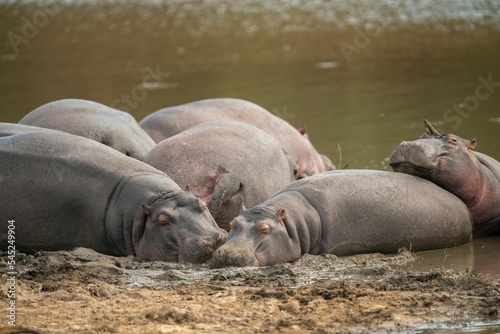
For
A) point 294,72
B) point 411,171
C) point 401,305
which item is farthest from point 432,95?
point 401,305

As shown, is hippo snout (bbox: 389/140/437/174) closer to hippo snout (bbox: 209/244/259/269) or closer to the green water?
hippo snout (bbox: 209/244/259/269)

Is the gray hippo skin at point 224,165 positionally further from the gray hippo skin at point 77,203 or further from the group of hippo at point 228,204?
the gray hippo skin at point 77,203

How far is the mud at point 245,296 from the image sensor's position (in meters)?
5.99

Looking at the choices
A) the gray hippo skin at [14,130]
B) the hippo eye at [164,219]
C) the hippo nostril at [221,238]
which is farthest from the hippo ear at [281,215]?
the gray hippo skin at [14,130]

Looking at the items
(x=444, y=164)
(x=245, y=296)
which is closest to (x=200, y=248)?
(x=245, y=296)

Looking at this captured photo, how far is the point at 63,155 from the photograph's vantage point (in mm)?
8227

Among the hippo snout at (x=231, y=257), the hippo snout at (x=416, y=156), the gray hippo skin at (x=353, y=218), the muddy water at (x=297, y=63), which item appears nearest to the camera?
the hippo snout at (x=231, y=257)

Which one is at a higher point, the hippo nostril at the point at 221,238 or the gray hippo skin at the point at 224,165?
the hippo nostril at the point at 221,238

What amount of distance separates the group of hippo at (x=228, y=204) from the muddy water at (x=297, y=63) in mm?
545

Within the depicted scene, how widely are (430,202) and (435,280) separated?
1.53 metres

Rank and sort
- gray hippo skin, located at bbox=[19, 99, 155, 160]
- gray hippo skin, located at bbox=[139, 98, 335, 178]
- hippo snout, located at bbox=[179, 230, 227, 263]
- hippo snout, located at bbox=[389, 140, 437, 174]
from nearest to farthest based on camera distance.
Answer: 1. hippo snout, located at bbox=[179, 230, 227, 263]
2. hippo snout, located at bbox=[389, 140, 437, 174]
3. gray hippo skin, located at bbox=[19, 99, 155, 160]
4. gray hippo skin, located at bbox=[139, 98, 335, 178]

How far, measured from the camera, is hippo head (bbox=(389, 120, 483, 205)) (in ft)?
27.8

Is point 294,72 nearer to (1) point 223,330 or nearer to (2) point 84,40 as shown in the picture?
(2) point 84,40

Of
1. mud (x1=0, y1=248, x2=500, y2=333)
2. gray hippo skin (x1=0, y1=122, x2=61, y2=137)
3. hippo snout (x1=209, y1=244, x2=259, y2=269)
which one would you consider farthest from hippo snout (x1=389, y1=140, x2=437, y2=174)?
gray hippo skin (x1=0, y1=122, x2=61, y2=137)
